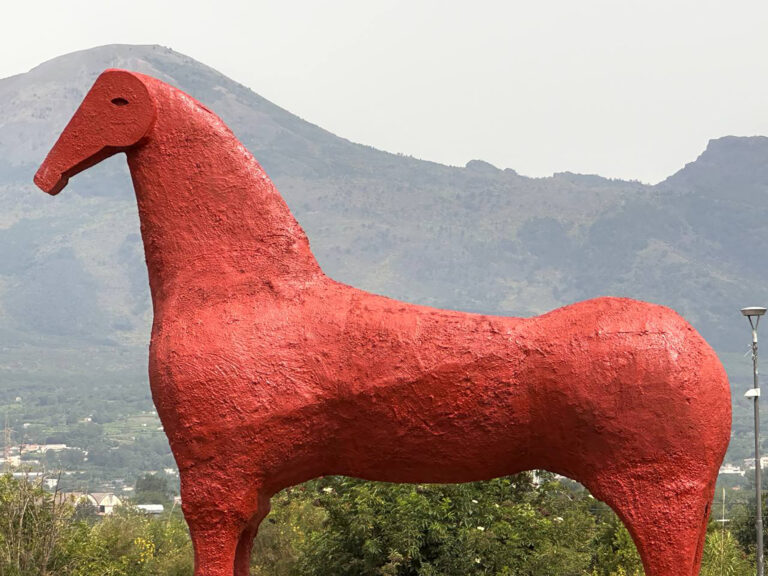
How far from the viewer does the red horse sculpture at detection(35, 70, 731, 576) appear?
21.2 ft

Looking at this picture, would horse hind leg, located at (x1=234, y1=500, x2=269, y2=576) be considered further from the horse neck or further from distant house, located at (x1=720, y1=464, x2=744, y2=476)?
distant house, located at (x1=720, y1=464, x2=744, y2=476)

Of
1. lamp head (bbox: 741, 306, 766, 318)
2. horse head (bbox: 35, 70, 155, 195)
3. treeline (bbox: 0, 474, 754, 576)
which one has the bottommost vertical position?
treeline (bbox: 0, 474, 754, 576)

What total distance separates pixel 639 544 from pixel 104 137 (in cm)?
428

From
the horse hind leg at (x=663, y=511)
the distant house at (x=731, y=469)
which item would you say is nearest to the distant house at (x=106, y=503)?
the horse hind leg at (x=663, y=511)

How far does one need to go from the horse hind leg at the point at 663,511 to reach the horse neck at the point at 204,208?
246cm

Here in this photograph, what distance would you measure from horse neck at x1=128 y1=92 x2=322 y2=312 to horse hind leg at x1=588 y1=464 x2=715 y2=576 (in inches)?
96.7

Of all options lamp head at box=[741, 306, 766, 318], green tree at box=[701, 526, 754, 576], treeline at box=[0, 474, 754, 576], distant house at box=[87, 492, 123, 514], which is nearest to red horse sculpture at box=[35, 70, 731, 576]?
treeline at box=[0, 474, 754, 576]

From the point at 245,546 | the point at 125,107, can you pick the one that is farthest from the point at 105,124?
the point at 245,546

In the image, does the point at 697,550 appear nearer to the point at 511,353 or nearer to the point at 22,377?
the point at 511,353

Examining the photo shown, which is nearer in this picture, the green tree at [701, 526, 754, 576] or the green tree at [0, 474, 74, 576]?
the green tree at [0, 474, 74, 576]

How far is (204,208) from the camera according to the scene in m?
7.21

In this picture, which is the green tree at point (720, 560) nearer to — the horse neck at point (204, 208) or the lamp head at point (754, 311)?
the lamp head at point (754, 311)

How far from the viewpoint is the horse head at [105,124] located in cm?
712

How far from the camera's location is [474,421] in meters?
6.70
